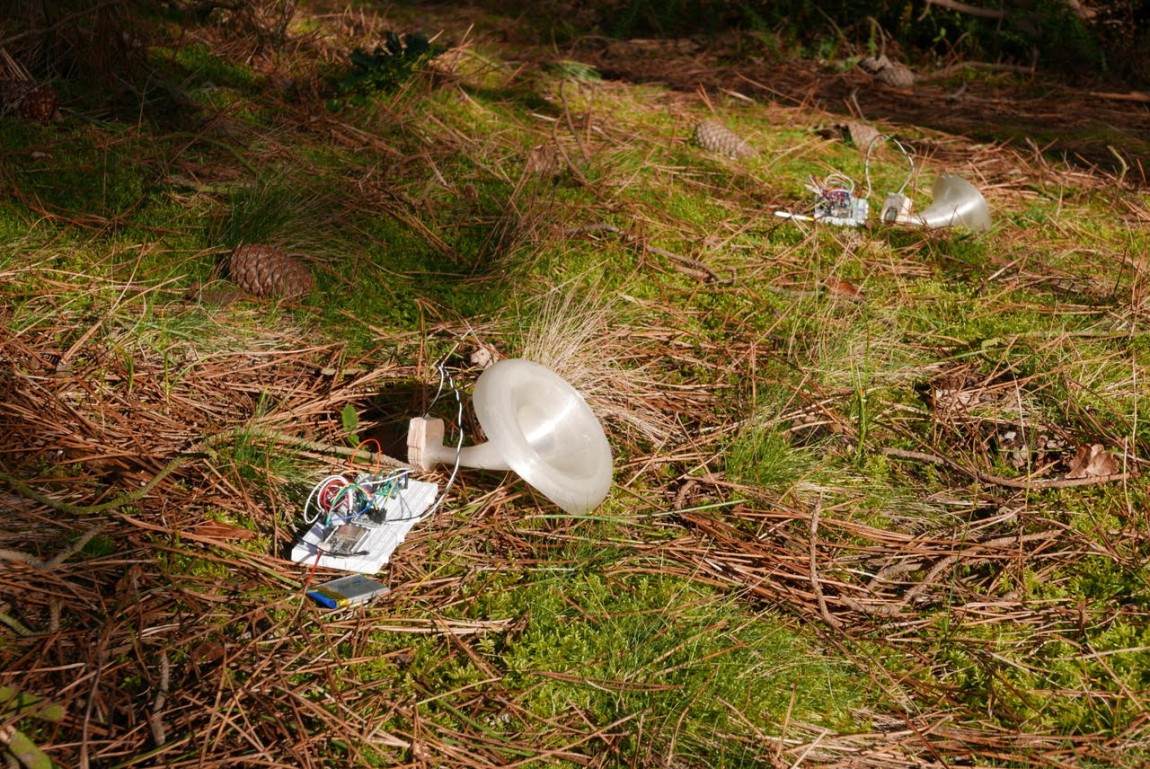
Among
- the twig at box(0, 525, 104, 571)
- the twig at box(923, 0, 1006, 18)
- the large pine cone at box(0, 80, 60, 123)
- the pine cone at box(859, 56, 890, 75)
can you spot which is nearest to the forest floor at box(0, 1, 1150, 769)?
the twig at box(0, 525, 104, 571)

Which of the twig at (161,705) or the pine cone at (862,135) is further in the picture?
the pine cone at (862,135)

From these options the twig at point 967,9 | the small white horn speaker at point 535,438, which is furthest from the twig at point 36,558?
the twig at point 967,9

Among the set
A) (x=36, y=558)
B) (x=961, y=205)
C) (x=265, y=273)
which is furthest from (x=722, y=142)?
(x=36, y=558)

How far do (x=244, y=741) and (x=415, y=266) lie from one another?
1861mm

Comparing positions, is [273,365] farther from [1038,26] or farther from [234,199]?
[1038,26]

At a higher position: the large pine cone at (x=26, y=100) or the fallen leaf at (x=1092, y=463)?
the large pine cone at (x=26, y=100)

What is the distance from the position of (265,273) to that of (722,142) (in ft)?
7.73

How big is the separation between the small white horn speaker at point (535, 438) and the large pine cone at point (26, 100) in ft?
7.77

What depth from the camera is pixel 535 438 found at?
7.73 feet

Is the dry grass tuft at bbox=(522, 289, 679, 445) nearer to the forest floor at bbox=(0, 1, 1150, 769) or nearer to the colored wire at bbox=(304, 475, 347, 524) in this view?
the forest floor at bbox=(0, 1, 1150, 769)

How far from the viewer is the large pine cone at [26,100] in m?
3.61

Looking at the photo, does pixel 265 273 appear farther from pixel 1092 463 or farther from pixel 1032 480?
pixel 1092 463

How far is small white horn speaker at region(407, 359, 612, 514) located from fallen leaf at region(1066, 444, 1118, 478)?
133cm

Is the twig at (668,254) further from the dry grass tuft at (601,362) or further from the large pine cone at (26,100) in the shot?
the large pine cone at (26,100)
